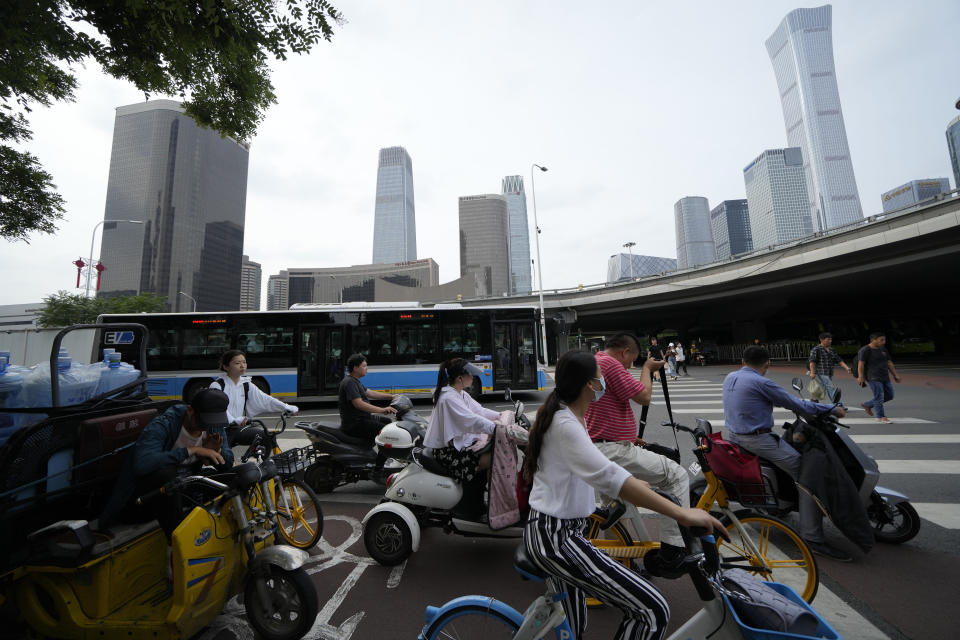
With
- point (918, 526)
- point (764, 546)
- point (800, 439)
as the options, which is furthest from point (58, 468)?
point (918, 526)

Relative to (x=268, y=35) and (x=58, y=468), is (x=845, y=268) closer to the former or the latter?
(x=268, y=35)

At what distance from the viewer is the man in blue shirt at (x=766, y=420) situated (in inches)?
133

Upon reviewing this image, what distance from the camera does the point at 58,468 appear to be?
2.75 meters

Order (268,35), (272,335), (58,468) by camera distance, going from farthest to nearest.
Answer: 1. (272,335)
2. (268,35)
3. (58,468)

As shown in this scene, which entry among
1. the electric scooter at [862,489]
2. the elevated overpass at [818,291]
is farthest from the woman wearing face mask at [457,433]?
the elevated overpass at [818,291]

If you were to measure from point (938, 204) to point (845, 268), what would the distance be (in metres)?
4.93

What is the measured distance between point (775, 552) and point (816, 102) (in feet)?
834

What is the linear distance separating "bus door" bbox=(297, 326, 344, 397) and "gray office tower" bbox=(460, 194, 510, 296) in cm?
11333

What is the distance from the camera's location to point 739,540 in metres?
2.81

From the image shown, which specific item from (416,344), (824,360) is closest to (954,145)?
(824,360)

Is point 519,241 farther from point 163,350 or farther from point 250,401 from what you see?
point 250,401

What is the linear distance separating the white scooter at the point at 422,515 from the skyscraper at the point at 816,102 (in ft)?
721

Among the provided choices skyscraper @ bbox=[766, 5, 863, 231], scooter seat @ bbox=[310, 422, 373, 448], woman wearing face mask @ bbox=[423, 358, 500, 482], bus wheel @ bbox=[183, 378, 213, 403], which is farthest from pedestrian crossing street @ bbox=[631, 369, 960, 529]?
skyscraper @ bbox=[766, 5, 863, 231]

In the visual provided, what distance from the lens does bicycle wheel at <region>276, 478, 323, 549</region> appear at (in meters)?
3.84
